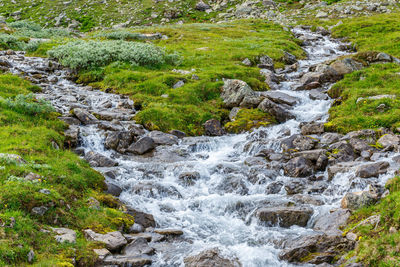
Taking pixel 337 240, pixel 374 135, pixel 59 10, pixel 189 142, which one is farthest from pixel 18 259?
pixel 59 10

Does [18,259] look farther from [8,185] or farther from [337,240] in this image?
[337,240]

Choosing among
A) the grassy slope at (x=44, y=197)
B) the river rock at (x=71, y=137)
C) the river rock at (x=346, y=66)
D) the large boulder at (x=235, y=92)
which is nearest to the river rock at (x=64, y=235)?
the grassy slope at (x=44, y=197)

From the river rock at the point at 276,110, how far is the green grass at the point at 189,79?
8.36 ft

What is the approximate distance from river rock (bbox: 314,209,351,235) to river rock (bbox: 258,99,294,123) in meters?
10.6

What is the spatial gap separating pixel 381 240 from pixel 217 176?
26.7 feet

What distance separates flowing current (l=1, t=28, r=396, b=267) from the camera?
11827 millimetres

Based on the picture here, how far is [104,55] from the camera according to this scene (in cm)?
3116

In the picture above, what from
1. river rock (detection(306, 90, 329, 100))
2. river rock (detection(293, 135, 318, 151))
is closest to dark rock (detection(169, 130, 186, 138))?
river rock (detection(293, 135, 318, 151))

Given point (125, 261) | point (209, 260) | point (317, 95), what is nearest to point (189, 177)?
point (209, 260)

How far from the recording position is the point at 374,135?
58.7ft

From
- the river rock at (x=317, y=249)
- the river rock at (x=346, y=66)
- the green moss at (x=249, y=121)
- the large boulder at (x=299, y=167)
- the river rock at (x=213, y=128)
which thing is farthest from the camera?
the river rock at (x=346, y=66)

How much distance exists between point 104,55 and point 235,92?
43.2 feet

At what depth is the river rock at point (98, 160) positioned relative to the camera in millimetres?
16953

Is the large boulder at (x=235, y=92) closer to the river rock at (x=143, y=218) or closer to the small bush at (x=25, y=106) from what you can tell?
the small bush at (x=25, y=106)
